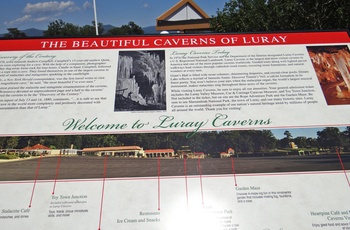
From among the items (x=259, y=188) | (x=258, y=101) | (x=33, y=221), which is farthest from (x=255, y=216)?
(x=33, y=221)

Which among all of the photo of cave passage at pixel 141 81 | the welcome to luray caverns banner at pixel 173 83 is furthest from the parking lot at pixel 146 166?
the photo of cave passage at pixel 141 81

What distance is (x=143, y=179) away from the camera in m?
2.16

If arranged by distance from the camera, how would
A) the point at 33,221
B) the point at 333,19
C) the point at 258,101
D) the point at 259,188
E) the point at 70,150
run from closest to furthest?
1. the point at 33,221
2. the point at 259,188
3. the point at 70,150
4. the point at 258,101
5. the point at 333,19

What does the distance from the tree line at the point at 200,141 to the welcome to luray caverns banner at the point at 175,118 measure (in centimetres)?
6

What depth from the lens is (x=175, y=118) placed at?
2469 millimetres

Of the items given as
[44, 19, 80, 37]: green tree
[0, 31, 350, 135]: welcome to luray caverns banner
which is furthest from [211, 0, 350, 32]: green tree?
[44, 19, 80, 37]: green tree

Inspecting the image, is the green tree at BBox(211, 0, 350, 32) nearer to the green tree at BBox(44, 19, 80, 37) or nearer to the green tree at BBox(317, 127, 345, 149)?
the green tree at BBox(317, 127, 345, 149)

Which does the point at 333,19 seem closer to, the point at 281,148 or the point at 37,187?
the point at 281,148

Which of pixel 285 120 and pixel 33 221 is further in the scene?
pixel 285 120

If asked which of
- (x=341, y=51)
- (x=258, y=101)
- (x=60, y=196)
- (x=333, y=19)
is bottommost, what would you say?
(x=60, y=196)

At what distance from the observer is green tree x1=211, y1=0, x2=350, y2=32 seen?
6.04 meters

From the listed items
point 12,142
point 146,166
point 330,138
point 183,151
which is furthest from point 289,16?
point 12,142

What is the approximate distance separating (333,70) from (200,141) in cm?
186

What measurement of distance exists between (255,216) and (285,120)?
1027mm
